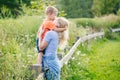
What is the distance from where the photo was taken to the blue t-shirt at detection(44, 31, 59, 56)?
727cm

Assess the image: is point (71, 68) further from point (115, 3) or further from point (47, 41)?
point (115, 3)

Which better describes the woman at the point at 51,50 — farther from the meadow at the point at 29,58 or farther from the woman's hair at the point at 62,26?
the meadow at the point at 29,58

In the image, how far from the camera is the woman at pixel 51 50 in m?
7.29

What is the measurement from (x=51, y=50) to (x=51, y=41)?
18 cm

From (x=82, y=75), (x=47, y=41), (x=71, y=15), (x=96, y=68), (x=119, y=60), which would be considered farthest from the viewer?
(x=71, y=15)

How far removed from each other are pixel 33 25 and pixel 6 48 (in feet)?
18.3

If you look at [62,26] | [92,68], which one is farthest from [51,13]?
[92,68]

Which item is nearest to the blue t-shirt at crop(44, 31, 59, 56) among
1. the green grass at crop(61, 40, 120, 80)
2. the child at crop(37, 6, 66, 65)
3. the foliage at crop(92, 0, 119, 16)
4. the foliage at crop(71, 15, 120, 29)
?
the child at crop(37, 6, 66, 65)

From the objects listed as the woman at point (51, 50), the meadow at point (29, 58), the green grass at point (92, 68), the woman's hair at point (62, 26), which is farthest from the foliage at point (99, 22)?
the woman at point (51, 50)

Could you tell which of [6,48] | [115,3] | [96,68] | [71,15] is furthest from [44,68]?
[71,15]

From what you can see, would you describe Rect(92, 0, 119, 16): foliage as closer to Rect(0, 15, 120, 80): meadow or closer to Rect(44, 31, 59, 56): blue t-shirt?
Rect(0, 15, 120, 80): meadow

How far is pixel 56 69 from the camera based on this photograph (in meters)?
7.48

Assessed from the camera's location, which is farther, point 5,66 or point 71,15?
point 71,15

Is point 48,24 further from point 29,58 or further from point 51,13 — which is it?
point 29,58
